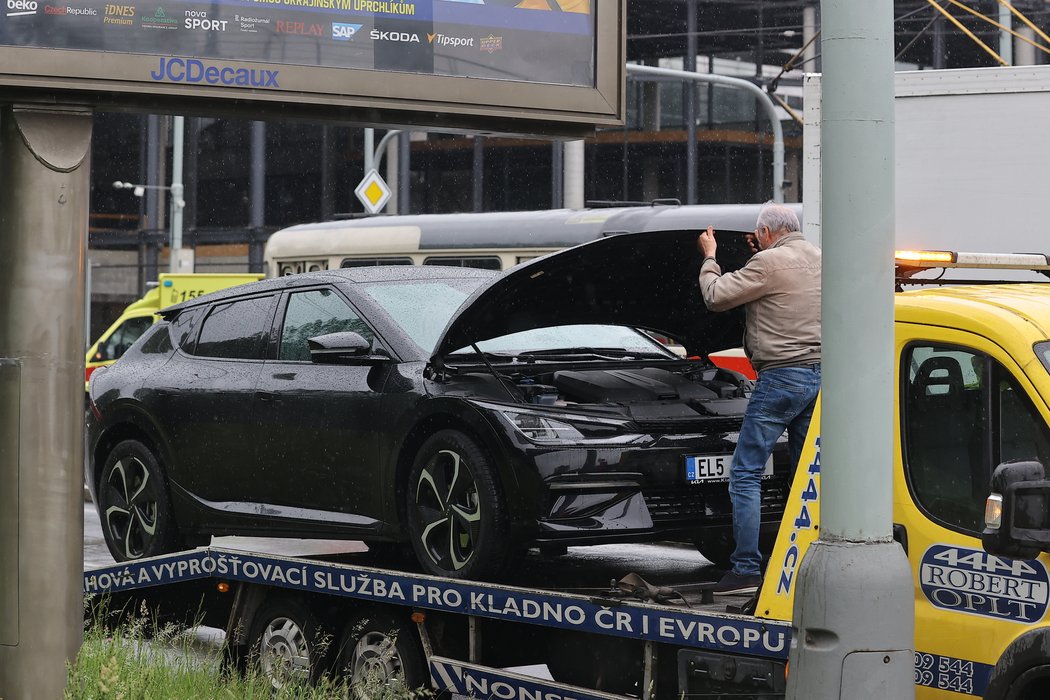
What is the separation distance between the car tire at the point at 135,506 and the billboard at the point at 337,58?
3.11m

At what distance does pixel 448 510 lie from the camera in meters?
7.17

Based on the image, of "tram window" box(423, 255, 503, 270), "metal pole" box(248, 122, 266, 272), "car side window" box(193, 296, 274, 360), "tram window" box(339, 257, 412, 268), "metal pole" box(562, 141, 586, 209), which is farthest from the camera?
"metal pole" box(248, 122, 266, 272)

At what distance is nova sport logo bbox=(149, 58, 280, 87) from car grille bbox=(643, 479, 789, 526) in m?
2.35

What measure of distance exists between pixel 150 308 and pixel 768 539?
1729 centimetres

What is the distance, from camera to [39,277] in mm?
6215

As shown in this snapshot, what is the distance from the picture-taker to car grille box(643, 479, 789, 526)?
695 cm

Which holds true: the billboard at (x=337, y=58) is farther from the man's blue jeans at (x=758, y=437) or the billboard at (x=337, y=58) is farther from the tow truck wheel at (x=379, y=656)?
the tow truck wheel at (x=379, y=656)

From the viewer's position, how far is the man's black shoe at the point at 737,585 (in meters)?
6.54

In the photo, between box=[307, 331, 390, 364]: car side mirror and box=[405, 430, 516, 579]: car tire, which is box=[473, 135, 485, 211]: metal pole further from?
box=[405, 430, 516, 579]: car tire

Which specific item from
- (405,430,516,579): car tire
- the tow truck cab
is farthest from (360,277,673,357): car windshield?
the tow truck cab

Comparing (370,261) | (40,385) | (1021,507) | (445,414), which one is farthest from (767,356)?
(370,261)

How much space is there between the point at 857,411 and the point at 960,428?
0.69m

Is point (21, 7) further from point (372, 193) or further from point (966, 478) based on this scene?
point (372, 193)

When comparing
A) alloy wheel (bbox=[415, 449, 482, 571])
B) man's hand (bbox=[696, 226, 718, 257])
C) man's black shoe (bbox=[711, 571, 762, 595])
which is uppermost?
man's hand (bbox=[696, 226, 718, 257])
